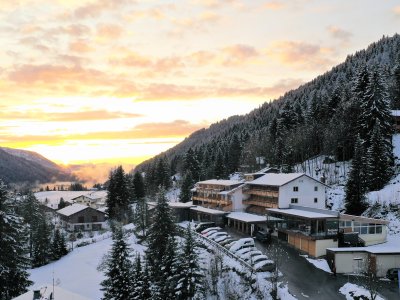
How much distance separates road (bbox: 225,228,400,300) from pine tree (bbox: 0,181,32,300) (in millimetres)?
24626

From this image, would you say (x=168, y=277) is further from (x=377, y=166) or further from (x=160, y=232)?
(x=377, y=166)

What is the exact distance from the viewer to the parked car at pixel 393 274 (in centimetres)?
4049

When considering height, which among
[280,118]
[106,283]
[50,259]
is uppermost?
[280,118]

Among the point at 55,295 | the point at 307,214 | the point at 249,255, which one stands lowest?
the point at 55,295

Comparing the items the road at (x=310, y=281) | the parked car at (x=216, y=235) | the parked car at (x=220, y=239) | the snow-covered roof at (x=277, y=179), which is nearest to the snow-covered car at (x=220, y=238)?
the parked car at (x=220, y=239)

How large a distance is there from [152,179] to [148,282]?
89180 mm

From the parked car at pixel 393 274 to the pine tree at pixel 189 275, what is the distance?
1907 cm

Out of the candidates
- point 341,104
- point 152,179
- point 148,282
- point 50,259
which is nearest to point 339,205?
point 341,104

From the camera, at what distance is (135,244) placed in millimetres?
64938

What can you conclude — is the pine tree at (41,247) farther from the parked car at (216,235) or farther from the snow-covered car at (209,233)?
the parked car at (216,235)

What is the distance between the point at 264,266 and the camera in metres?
41.2

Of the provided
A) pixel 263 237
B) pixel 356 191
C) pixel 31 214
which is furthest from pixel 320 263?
pixel 31 214

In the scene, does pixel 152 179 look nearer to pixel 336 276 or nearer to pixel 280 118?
pixel 280 118

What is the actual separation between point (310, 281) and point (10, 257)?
2824 cm
